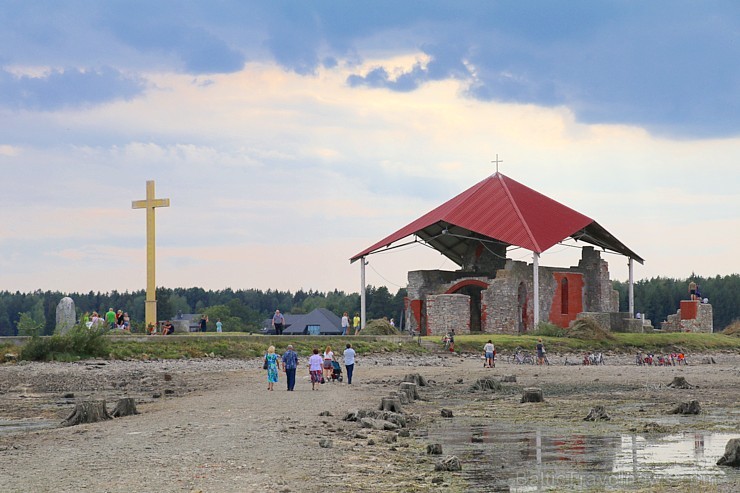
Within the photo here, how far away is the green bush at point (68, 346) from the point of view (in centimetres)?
3725

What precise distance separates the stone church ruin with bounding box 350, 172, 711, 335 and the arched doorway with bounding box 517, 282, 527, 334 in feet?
0.17

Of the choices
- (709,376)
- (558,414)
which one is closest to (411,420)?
(558,414)

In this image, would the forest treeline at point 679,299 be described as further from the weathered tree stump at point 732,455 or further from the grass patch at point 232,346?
the weathered tree stump at point 732,455

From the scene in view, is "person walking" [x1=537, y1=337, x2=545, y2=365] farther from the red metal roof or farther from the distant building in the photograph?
the distant building

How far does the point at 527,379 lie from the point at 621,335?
23127mm

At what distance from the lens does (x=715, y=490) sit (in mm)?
12289

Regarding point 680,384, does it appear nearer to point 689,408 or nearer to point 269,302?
point 689,408

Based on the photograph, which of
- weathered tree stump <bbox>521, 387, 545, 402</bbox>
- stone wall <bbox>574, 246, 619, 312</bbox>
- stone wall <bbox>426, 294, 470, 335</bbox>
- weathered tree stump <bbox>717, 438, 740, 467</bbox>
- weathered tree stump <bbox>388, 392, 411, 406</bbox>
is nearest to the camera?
weathered tree stump <bbox>717, 438, 740, 467</bbox>

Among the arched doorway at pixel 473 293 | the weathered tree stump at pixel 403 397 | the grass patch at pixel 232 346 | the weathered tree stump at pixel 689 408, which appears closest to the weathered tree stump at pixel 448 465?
the weathered tree stump at pixel 689 408

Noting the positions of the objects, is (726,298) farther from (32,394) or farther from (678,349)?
(32,394)

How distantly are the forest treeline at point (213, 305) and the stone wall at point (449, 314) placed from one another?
36.1 metres

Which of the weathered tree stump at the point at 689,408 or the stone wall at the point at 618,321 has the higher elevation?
the stone wall at the point at 618,321

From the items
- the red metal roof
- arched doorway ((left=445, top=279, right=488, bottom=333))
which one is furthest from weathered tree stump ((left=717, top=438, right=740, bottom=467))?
arched doorway ((left=445, top=279, right=488, bottom=333))

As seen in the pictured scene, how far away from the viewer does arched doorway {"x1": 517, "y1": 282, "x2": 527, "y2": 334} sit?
192 feet
